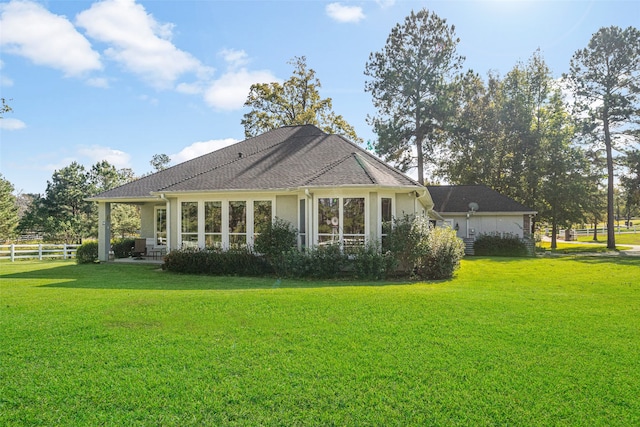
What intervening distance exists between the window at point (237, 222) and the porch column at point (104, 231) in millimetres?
6705

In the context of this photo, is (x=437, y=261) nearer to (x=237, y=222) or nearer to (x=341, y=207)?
(x=341, y=207)

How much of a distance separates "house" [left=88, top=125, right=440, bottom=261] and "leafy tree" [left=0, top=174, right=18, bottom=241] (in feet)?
77.4

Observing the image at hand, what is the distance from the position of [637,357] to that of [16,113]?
99.0 feet

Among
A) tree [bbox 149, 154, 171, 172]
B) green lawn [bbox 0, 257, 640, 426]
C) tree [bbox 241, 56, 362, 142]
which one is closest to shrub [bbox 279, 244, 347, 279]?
green lawn [bbox 0, 257, 640, 426]

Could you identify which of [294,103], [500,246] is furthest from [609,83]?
[294,103]

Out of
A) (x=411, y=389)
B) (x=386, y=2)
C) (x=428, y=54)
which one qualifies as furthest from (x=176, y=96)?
(x=428, y=54)

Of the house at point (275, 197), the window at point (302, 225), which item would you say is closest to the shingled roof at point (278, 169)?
the house at point (275, 197)

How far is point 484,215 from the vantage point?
27109 mm

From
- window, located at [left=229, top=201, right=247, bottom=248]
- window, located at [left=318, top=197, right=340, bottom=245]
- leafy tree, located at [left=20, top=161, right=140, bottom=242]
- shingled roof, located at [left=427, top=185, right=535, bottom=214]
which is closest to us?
window, located at [left=318, top=197, right=340, bottom=245]

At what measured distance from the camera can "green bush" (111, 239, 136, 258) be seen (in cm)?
1789

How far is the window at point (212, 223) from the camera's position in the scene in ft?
46.3

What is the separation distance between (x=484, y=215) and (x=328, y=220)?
18.5 m

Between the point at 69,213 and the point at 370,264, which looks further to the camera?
the point at 69,213

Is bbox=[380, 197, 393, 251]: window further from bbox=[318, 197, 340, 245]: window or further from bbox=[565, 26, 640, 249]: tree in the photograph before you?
bbox=[565, 26, 640, 249]: tree
